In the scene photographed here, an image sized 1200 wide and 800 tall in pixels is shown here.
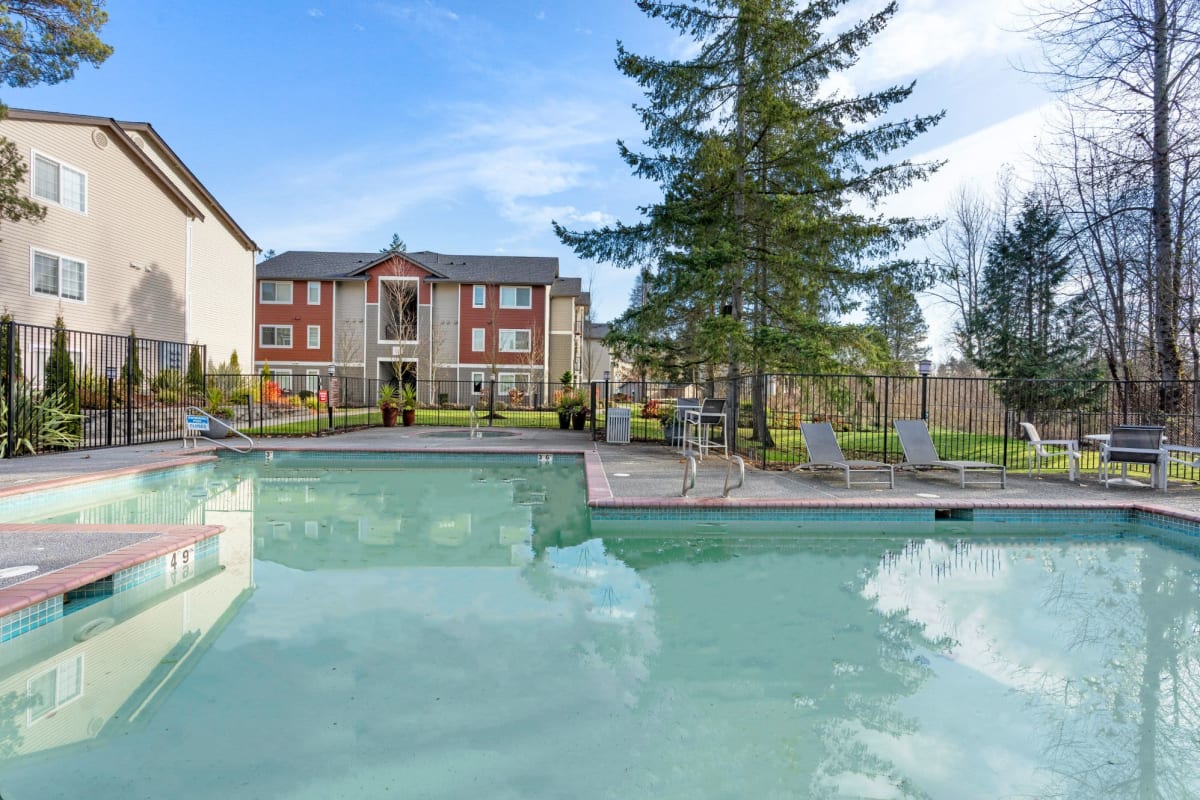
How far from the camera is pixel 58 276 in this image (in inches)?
651

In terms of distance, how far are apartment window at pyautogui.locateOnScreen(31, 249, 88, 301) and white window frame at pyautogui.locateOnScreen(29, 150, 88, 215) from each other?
4.58ft

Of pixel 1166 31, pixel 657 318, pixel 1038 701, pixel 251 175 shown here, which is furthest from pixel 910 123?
pixel 251 175

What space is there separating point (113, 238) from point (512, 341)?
53.8 ft

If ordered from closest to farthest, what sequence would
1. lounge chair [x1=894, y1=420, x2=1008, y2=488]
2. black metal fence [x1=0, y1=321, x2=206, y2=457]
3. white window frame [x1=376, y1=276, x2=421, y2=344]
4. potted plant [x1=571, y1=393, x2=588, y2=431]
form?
lounge chair [x1=894, y1=420, x2=1008, y2=488]
black metal fence [x1=0, y1=321, x2=206, y2=457]
potted plant [x1=571, y1=393, x2=588, y2=431]
white window frame [x1=376, y1=276, x2=421, y2=344]

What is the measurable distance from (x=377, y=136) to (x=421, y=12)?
7317 mm

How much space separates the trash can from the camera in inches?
584

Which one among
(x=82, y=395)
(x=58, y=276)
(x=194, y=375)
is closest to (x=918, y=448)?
(x=82, y=395)

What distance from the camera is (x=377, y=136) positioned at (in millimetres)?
21250

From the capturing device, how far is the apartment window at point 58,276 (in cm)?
1595

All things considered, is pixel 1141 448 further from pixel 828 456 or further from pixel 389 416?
pixel 389 416

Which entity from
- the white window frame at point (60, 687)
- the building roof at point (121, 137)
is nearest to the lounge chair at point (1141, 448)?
the white window frame at point (60, 687)

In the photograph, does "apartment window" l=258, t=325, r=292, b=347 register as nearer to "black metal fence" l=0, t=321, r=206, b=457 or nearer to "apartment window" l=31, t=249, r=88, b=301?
"black metal fence" l=0, t=321, r=206, b=457

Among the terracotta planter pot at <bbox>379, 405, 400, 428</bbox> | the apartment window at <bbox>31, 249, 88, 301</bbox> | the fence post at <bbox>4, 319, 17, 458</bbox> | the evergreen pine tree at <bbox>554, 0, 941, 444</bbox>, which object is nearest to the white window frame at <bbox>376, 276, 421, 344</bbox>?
the terracotta planter pot at <bbox>379, 405, 400, 428</bbox>

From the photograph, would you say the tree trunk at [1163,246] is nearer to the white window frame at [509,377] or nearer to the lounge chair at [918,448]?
the lounge chair at [918,448]
